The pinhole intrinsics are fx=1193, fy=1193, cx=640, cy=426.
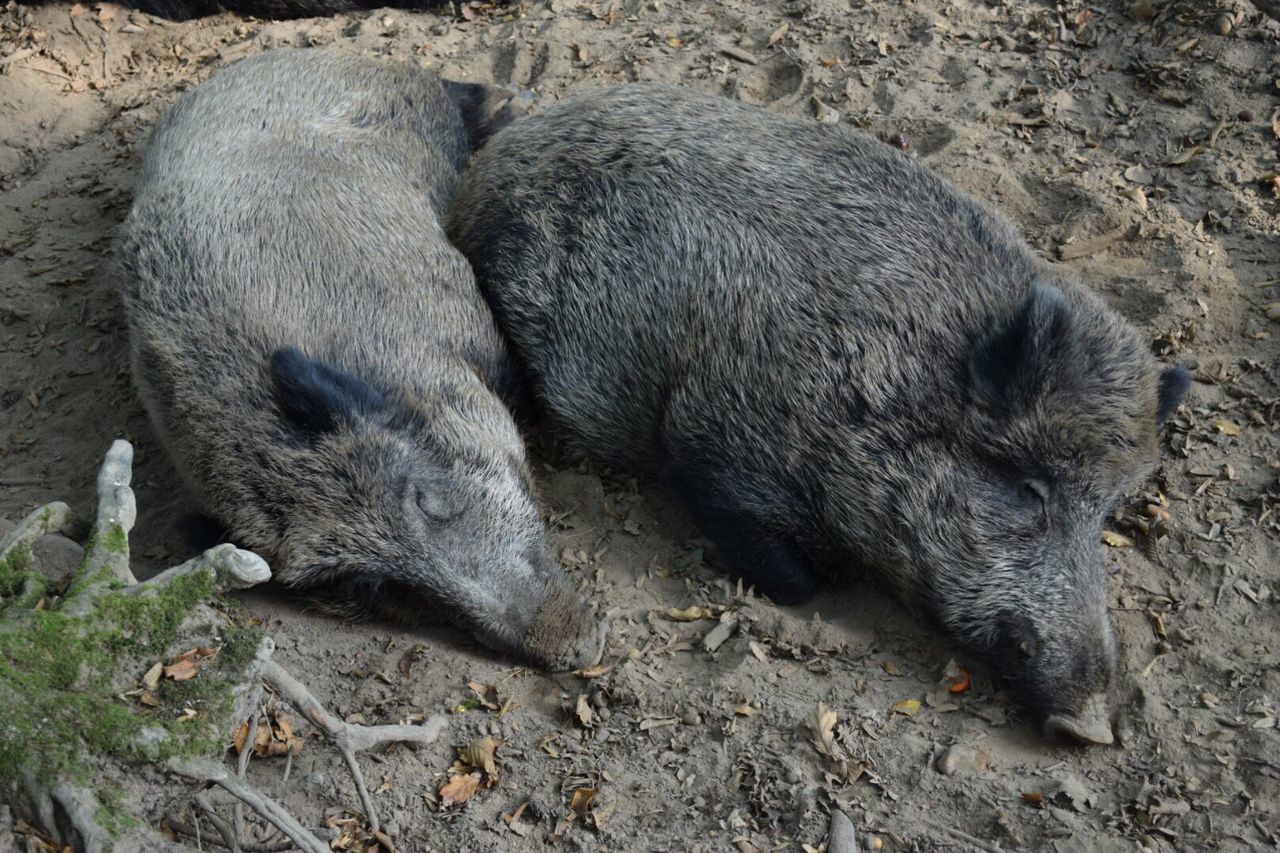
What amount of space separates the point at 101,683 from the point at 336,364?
1.88m

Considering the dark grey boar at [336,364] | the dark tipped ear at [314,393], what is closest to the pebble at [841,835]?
the dark grey boar at [336,364]

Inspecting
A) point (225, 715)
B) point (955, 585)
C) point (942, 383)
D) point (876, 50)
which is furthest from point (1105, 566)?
point (876, 50)

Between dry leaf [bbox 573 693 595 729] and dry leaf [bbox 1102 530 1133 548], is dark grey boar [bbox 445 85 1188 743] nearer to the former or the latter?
dry leaf [bbox 1102 530 1133 548]

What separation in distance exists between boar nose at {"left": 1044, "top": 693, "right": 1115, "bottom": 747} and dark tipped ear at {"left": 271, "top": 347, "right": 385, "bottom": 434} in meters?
2.85

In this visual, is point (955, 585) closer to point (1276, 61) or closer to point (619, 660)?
point (619, 660)

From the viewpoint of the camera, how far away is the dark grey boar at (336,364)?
4.71 meters

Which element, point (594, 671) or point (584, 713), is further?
point (594, 671)

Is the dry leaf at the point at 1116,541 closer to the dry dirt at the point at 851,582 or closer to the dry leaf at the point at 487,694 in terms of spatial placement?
the dry dirt at the point at 851,582

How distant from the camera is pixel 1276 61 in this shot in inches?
254

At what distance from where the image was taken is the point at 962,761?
4176 mm

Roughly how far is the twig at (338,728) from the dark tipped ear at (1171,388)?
3.24m

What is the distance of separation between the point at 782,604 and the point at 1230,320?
2.51 meters

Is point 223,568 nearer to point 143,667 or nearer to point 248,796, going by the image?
point 143,667

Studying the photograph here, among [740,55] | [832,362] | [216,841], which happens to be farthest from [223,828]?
[740,55]
